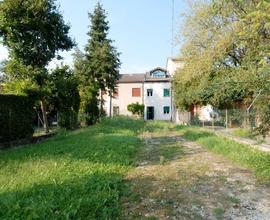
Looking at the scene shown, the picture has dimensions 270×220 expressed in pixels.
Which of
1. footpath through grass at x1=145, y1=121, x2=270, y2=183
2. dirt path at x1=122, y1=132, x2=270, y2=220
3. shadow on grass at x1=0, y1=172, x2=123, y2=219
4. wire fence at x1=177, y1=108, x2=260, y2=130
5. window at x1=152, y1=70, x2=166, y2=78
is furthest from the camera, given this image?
window at x1=152, y1=70, x2=166, y2=78

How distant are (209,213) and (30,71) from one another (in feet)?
44.4

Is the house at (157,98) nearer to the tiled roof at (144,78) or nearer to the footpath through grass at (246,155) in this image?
the tiled roof at (144,78)

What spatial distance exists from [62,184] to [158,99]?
44.4 meters

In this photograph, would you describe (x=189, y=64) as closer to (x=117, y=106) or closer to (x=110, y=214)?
(x=110, y=214)

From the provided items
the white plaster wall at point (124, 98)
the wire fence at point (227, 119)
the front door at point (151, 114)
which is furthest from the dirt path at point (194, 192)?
the white plaster wall at point (124, 98)

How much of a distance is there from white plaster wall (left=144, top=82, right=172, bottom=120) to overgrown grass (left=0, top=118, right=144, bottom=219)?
39.7 m

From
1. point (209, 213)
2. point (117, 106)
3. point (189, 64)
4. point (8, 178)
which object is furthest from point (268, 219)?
point (117, 106)

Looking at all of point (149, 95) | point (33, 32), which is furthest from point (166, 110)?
point (33, 32)

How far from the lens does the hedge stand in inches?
514

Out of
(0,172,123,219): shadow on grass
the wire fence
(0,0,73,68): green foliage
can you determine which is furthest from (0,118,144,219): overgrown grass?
(0,0,73,68): green foliage

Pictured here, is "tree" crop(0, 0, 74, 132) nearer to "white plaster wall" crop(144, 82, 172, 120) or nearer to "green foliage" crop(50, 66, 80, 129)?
"green foliage" crop(50, 66, 80, 129)

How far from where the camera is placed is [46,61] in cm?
1792

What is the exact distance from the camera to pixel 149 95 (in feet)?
167

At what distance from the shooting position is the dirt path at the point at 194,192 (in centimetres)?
563
